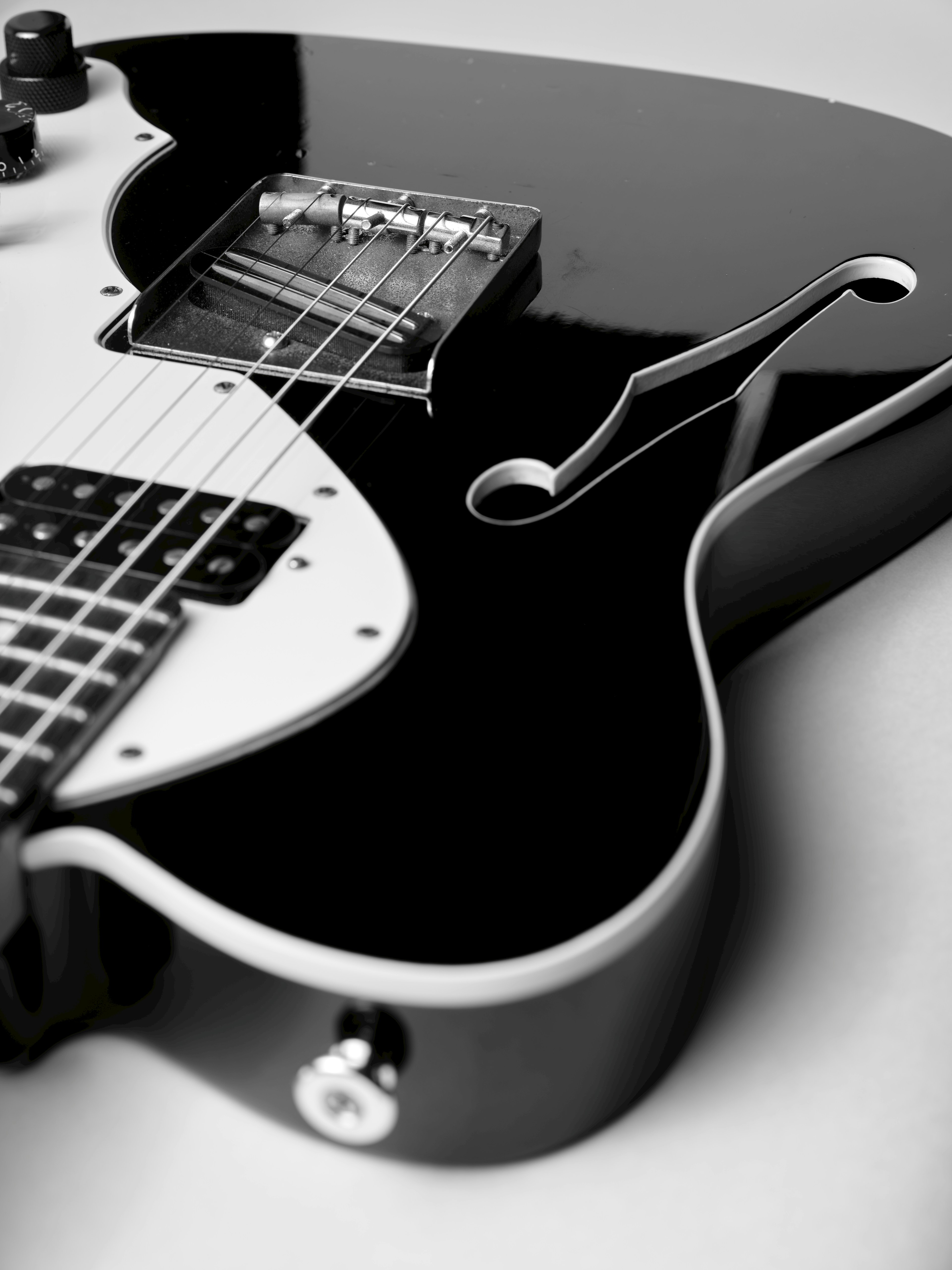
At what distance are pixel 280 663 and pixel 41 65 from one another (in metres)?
0.84

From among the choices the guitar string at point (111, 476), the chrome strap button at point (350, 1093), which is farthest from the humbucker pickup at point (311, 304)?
the chrome strap button at point (350, 1093)

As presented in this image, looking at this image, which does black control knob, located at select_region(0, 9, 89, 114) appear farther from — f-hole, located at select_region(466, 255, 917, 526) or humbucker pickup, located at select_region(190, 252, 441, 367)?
f-hole, located at select_region(466, 255, 917, 526)

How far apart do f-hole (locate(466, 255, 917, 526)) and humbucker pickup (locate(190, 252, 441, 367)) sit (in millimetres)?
154

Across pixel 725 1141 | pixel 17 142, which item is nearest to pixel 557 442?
pixel 725 1141

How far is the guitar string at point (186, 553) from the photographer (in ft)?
2.28

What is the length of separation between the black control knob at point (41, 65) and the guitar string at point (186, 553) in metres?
0.45

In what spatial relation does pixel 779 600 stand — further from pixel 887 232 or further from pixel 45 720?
pixel 45 720

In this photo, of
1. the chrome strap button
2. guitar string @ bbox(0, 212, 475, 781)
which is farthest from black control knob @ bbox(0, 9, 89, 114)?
the chrome strap button

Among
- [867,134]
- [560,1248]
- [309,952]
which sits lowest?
[560,1248]

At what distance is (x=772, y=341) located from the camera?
42.4 inches

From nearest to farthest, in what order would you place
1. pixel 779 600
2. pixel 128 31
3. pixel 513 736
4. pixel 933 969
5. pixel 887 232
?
pixel 513 736
pixel 933 969
pixel 779 600
pixel 887 232
pixel 128 31

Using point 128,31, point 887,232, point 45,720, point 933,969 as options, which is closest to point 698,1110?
Answer: point 933,969

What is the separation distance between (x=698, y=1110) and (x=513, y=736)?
247mm

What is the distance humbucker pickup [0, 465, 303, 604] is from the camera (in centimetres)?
80
